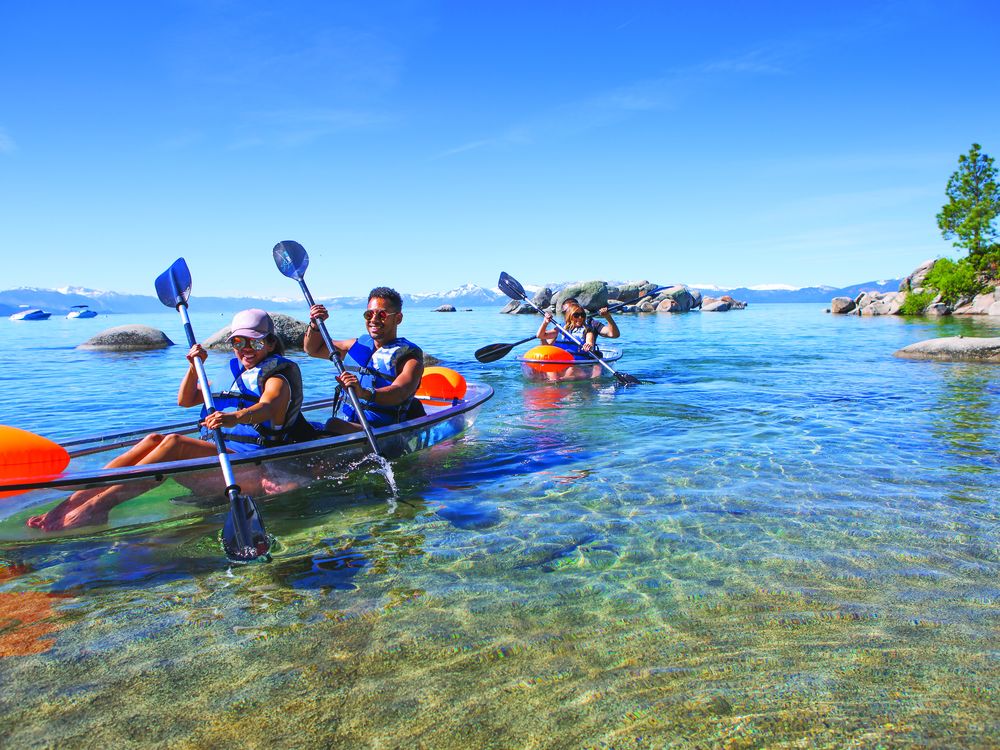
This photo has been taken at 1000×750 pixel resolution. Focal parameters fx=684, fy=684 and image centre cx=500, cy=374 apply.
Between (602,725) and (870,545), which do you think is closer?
(602,725)

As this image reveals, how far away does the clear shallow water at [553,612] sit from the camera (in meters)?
2.59

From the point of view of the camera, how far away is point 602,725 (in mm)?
2559

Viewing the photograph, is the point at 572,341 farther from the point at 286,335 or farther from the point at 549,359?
the point at 286,335

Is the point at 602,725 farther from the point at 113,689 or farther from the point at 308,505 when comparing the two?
the point at 308,505

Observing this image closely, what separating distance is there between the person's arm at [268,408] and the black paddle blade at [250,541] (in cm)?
78

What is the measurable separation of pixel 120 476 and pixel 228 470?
65cm

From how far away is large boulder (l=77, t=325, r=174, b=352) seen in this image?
79.0ft

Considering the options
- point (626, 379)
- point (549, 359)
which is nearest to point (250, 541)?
point (626, 379)

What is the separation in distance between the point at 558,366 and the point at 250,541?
982cm

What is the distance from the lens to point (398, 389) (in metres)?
Result: 6.22

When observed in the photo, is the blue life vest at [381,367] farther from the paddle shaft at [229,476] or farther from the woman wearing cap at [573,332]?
the woman wearing cap at [573,332]

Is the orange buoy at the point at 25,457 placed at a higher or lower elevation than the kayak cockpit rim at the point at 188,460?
higher

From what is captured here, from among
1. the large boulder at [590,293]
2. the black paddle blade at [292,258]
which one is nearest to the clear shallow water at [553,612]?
the black paddle blade at [292,258]

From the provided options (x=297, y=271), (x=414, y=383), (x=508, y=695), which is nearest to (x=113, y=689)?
(x=508, y=695)
